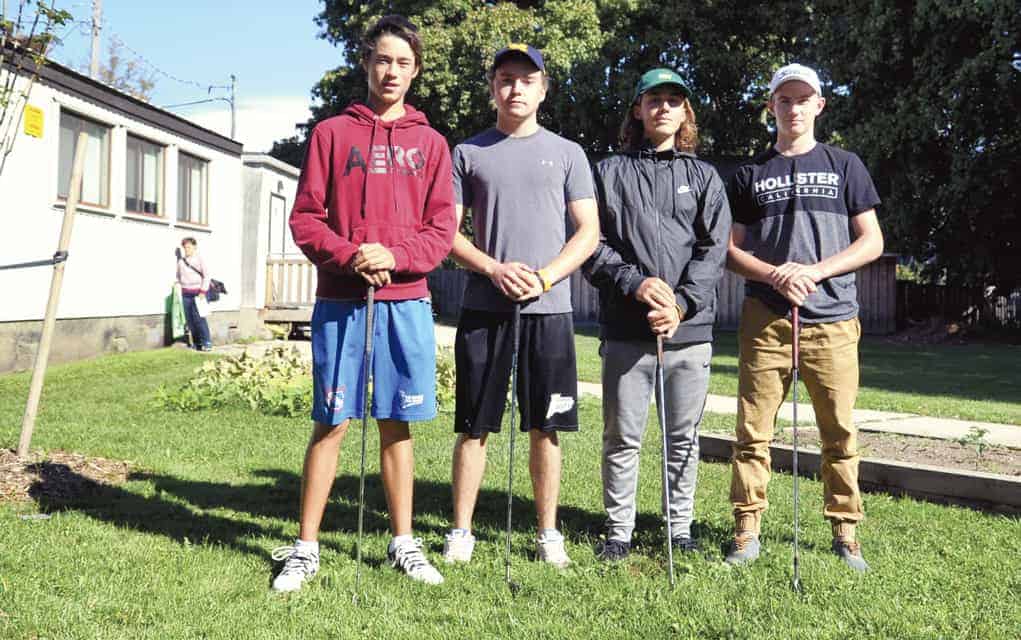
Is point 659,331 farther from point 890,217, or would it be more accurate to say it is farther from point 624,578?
point 890,217

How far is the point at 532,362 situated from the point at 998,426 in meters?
5.57

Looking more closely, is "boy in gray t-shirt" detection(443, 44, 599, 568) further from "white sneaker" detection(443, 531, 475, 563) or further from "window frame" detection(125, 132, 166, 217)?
"window frame" detection(125, 132, 166, 217)

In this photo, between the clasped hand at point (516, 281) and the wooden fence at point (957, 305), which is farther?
the wooden fence at point (957, 305)

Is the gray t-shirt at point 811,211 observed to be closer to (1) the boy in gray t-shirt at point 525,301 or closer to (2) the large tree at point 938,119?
(1) the boy in gray t-shirt at point 525,301

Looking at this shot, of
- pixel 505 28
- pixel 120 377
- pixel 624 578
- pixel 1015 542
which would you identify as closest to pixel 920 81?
pixel 505 28

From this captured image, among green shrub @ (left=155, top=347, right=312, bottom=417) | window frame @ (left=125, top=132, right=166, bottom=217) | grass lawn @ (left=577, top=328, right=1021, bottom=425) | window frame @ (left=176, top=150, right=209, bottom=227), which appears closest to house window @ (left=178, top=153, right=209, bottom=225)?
window frame @ (left=176, top=150, right=209, bottom=227)

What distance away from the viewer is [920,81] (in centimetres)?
1938

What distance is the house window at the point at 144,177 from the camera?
14.9 metres

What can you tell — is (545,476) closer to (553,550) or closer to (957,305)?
(553,550)

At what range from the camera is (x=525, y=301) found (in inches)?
166

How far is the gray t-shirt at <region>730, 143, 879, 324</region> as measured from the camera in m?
4.34

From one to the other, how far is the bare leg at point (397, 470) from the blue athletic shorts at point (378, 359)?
0.33ft

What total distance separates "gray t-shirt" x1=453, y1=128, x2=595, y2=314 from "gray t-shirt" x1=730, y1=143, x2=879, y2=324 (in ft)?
2.57

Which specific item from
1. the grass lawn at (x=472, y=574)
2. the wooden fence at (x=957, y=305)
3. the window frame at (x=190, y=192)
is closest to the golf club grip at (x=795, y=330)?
the grass lawn at (x=472, y=574)
